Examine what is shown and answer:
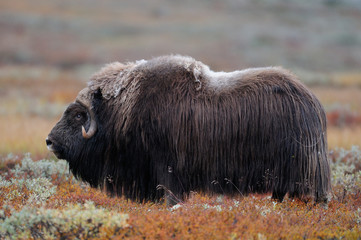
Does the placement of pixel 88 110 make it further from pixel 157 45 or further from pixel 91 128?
pixel 157 45

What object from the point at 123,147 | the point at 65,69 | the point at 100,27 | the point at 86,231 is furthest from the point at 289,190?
the point at 100,27

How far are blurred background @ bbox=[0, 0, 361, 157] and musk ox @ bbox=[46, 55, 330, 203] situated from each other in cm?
268

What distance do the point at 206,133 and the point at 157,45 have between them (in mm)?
19872

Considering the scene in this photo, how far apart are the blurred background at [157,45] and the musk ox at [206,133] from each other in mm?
2684

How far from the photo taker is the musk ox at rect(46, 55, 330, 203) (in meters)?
4.03

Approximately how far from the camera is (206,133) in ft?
13.6

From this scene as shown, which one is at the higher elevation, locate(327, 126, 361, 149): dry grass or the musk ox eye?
the musk ox eye

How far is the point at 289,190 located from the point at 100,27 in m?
25.5

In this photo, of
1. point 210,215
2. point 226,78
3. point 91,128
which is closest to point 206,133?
point 226,78

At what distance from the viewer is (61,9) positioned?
31562 millimetres

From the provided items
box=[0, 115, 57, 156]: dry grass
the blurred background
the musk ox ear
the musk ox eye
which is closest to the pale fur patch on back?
the musk ox ear

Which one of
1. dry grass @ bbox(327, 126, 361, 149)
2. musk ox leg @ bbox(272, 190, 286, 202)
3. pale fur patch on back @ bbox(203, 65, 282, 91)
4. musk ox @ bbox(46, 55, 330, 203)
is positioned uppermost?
pale fur patch on back @ bbox(203, 65, 282, 91)

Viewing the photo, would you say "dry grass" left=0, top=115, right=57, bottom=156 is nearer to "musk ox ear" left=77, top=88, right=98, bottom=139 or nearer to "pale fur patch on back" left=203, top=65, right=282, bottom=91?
"musk ox ear" left=77, top=88, right=98, bottom=139

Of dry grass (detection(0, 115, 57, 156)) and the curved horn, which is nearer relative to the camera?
the curved horn
